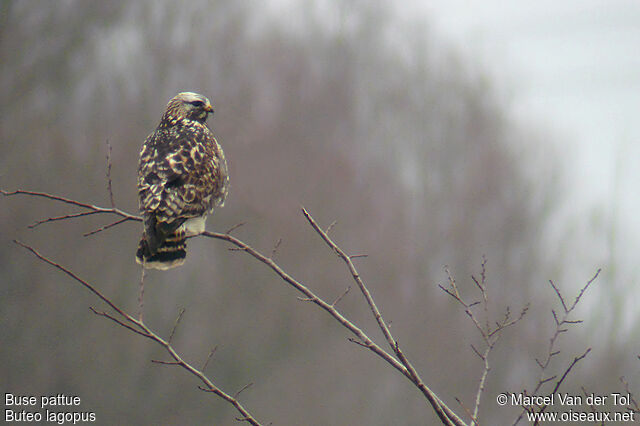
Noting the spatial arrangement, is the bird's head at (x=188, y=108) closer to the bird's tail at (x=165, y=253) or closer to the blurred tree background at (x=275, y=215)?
the bird's tail at (x=165, y=253)

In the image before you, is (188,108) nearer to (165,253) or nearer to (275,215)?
(165,253)

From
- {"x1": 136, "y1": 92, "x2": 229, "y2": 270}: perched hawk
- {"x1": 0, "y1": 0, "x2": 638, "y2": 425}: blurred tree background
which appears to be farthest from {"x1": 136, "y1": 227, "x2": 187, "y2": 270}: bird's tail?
{"x1": 0, "y1": 0, "x2": 638, "y2": 425}: blurred tree background

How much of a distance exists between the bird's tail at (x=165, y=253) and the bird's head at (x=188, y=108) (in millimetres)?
1108

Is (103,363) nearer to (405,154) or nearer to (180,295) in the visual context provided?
(180,295)

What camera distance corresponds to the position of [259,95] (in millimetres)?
16672

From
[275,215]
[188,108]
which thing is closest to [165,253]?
[188,108]

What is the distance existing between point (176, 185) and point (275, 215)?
12572 mm

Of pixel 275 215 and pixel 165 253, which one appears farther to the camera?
pixel 275 215

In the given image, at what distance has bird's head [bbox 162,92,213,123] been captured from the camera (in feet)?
13.2

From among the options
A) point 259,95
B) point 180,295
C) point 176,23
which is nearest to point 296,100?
point 259,95

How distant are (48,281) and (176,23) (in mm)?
6416

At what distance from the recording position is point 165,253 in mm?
3133

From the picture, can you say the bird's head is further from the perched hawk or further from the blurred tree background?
the blurred tree background

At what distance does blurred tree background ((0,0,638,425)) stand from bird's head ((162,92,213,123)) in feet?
25.8
